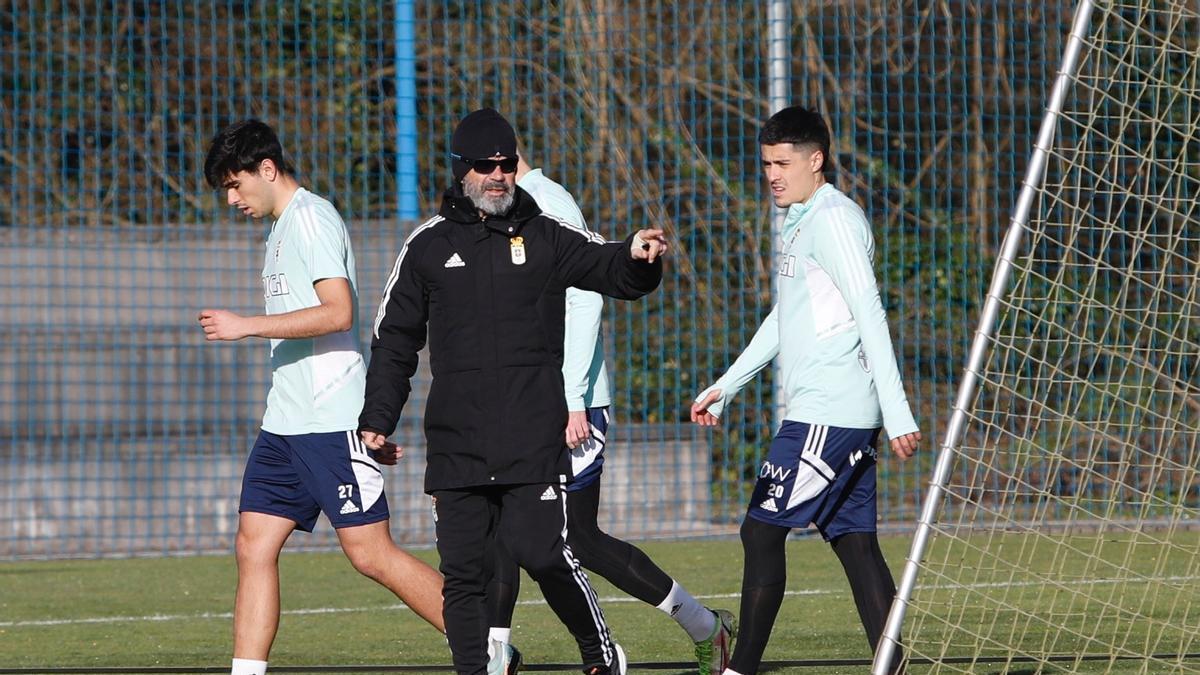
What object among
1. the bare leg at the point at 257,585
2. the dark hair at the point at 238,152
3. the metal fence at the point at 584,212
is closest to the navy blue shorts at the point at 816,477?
the bare leg at the point at 257,585

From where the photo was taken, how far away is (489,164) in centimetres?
515

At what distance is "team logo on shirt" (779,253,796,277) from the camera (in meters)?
5.60

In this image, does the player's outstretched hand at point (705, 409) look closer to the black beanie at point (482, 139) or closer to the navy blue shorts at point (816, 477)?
the navy blue shorts at point (816, 477)

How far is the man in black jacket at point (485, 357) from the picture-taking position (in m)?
5.13

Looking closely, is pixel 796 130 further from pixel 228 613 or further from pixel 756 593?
pixel 228 613

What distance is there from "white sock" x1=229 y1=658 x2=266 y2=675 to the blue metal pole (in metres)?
7.03

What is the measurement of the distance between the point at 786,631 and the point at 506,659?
207 cm

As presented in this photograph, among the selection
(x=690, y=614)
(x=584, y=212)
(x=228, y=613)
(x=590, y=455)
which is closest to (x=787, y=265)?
(x=590, y=455)

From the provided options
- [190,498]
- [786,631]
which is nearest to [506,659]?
[786,631]

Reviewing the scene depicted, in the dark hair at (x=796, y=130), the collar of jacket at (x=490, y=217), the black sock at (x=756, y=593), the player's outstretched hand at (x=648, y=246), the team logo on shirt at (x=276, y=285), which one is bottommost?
the black sock at (x=756, y=593)

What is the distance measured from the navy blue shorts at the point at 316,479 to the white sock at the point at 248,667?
0.46 meters

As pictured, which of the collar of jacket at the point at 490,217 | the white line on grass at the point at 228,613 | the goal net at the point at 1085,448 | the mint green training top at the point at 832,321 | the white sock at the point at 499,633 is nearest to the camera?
the goal net at the point at 1085,448

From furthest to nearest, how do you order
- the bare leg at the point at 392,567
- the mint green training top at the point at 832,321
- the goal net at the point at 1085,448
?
the bare leg at the point at 392,567 < the mint green training top at the point at 832,321 < the goal net at the point at 1085,448

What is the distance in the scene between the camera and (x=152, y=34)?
16.3 meters
